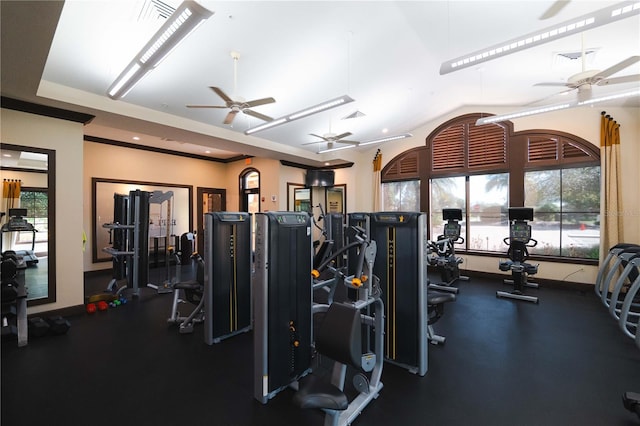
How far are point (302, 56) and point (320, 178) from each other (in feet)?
14.9

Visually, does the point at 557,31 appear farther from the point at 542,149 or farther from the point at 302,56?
the point at 542,149

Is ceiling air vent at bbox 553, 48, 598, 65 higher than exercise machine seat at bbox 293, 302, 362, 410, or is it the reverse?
ceiling air vent at bbox 553, 48, 598, 65

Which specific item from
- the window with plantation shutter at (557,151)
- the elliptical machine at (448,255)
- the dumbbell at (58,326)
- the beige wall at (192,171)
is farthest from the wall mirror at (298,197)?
the window with plantation shutter at (557,151)

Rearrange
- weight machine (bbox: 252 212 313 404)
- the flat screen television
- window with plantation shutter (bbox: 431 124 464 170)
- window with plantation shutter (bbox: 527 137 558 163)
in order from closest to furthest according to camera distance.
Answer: weight machine (bbox: 252 212 313 404)
window with plantation shutter (bbox: 527 137 558 163)
window with plantation shutter (bbox: 431 124 464 170)
the flat screen television

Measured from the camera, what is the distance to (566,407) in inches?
84.0

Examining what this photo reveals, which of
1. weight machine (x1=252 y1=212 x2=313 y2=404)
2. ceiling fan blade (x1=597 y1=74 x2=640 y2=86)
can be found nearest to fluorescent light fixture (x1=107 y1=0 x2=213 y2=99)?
weight machine (x1=252 y1=212 x2=313 y2=404)

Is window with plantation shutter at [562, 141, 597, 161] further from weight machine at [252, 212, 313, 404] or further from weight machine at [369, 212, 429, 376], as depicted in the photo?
weight machine at [252, 212, 313, 404]

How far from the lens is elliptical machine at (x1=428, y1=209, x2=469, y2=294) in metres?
5.41

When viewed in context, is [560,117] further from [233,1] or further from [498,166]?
[233,1]

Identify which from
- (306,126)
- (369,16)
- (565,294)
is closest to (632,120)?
(565,294)

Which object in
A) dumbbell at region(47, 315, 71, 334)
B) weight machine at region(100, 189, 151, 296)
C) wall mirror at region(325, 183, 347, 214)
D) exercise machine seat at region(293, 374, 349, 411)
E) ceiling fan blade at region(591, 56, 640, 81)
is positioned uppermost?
ceiling fan blade at region(591, 56, 640, 81)

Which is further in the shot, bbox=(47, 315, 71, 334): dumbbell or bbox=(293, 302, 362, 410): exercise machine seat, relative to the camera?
bbox=(47, 315, 71, 334): dumbbell

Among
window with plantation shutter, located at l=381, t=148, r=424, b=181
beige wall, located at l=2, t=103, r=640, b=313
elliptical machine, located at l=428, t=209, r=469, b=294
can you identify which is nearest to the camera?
beige wall, located at l=2, t=103, r=640, b=313

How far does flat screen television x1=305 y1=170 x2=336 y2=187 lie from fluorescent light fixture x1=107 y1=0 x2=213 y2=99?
18.3 ft
